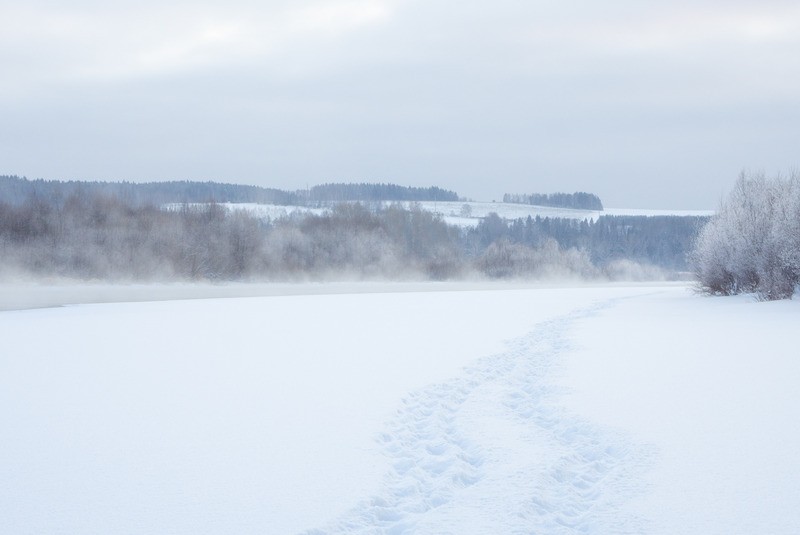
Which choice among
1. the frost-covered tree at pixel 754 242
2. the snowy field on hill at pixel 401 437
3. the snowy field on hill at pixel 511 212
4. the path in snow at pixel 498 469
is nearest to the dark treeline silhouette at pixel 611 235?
the snowy field on hill at pixel 511 212

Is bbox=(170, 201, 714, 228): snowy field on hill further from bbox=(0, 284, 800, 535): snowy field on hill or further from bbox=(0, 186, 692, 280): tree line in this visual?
bbox=(0, 284, 800, 535): snowy field on hill

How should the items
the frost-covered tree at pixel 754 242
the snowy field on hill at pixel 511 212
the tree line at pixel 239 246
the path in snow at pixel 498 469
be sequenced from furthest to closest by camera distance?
the snowy field on hill at pixel 511 212 → the tree line at pixel 239 246 → the frost-covered tree at pixel 754 242 → the path in snow at pixel 498 469

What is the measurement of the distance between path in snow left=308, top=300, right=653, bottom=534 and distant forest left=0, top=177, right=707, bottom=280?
41.7m

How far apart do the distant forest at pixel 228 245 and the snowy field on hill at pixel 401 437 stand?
39086 mm

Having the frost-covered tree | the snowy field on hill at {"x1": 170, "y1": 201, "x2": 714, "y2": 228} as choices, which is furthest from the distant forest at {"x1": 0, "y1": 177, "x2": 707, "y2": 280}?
the snowy field on hill at {"x1": 170, "y1": 201, "x2": 714, "y2": 228}

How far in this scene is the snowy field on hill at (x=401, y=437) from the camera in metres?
4.53

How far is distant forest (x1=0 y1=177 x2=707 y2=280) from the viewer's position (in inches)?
2087

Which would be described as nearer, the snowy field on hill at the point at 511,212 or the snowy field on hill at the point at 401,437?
the snowy field on hill at the point at 401,437

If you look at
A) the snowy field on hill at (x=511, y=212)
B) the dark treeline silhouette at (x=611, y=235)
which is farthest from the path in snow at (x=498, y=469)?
the snowy field on hill at (x=511, y=212)

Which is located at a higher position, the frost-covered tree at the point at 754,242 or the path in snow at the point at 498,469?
the frost-covered tree at the point at 754,242

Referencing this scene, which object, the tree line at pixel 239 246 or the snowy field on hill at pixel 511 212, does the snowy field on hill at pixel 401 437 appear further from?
the snowy field on hill at pixel 511 212

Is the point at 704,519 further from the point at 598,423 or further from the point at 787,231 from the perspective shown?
the point at 787,231

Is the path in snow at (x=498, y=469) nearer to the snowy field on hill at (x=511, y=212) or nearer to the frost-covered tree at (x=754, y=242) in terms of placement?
the frost-covered tree at (x=754, y=242)

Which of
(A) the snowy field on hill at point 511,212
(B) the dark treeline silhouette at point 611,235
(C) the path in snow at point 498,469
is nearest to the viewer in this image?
(C) the path in snow at point 498,469
